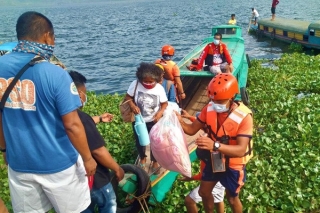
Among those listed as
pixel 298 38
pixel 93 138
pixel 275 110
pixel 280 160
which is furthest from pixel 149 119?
pixel 298 38

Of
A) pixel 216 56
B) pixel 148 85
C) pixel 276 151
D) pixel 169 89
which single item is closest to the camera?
pixel 148 85

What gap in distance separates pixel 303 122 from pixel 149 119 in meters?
4.05

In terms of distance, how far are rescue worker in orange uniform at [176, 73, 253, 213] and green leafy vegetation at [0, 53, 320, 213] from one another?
1318 millimetres

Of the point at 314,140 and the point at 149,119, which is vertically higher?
the point at 149,119

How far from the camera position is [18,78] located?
10.00ft

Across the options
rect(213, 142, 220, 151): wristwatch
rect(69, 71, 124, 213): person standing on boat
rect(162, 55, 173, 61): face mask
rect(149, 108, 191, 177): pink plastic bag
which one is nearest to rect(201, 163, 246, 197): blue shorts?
rect(149, 108, 191, 177): pink plastic bag

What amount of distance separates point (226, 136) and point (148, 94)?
6.87ft

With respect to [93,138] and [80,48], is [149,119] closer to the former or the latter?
[93,138]

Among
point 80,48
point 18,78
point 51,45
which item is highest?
point 51,45

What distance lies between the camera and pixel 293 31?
74.3ft

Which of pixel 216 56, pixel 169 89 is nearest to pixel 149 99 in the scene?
pixel 169 89

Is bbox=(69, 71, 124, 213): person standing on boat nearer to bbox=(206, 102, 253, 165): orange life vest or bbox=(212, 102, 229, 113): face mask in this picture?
bbox=(206, 102, 253, 165): orange life vest

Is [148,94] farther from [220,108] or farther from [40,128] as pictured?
[40,128]

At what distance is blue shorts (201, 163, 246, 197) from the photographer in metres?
4.01
